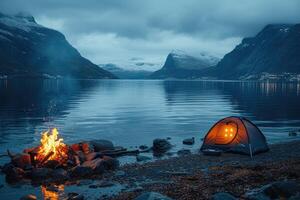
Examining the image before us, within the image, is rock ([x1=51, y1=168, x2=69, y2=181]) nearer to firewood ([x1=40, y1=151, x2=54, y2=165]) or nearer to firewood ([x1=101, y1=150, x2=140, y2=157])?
firewood ([x1=40, y1=151, x2=54, y2=165])

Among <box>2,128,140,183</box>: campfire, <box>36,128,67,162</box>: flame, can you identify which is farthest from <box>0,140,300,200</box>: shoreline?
<box>36,128,67,162</box>: flame

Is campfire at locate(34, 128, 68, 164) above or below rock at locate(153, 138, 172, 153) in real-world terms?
above

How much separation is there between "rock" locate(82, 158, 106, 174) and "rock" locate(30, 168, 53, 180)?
269 centimetres

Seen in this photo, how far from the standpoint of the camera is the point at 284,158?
35.0 metres

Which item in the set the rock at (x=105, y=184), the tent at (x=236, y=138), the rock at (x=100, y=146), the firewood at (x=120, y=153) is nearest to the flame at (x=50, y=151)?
the firewood at (x=120, y=153)

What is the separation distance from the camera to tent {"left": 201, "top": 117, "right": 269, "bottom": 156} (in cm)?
3766

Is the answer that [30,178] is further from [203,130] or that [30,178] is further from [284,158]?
[203,130]

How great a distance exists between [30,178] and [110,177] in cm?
593

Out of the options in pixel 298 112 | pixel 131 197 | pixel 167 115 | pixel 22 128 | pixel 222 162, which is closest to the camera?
pixel 131 197

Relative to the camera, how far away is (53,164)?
31297 millimetres

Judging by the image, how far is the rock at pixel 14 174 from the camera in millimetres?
29664

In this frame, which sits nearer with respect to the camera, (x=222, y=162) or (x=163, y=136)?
(x=222, y=162)

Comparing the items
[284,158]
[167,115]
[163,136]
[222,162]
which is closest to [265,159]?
[284,158]

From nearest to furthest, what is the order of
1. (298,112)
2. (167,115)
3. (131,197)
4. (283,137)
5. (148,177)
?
(131,197) < (148,177) < (283,137) < (167,115) < (298,112)
